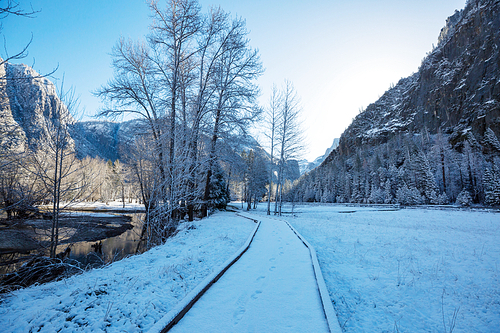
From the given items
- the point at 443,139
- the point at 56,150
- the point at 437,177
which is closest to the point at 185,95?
the point at 56,150

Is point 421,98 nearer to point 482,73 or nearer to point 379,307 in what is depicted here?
point 482,73

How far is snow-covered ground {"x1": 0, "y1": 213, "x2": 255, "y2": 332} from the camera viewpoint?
2471 mm

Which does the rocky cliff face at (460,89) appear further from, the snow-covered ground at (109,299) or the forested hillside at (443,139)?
the snow-covered ground at (109,299)

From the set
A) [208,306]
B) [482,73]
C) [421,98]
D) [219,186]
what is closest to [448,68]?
[421,98]

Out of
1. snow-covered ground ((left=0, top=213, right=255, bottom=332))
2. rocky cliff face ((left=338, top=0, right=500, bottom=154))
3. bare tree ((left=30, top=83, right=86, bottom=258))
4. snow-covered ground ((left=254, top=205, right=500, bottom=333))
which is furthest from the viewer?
rocky cliff face ((left=338, top=0, right=500, bottom=154))

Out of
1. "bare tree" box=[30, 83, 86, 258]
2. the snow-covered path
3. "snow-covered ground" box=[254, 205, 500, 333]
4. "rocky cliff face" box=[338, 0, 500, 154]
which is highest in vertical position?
"rocky cliff face" box=[338, 0, 500, 154]

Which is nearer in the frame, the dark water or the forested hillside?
the dark water

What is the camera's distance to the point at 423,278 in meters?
4.84

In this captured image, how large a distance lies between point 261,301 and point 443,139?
5933cm

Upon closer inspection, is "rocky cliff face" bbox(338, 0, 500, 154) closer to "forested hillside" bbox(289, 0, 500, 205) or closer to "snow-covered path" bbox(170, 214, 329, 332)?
"forested hillside" bbox(289, 0, 500, 205)

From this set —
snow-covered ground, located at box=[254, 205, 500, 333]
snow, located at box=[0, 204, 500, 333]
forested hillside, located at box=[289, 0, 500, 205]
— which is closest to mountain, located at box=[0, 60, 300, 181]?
snow, located at box=[0, 204, 500, 333]

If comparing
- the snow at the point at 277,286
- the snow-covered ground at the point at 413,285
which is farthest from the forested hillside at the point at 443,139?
the snow at the point at 277,286

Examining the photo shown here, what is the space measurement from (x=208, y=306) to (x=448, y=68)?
3868 inches

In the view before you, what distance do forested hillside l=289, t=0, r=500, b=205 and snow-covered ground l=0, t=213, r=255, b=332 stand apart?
39614mm
